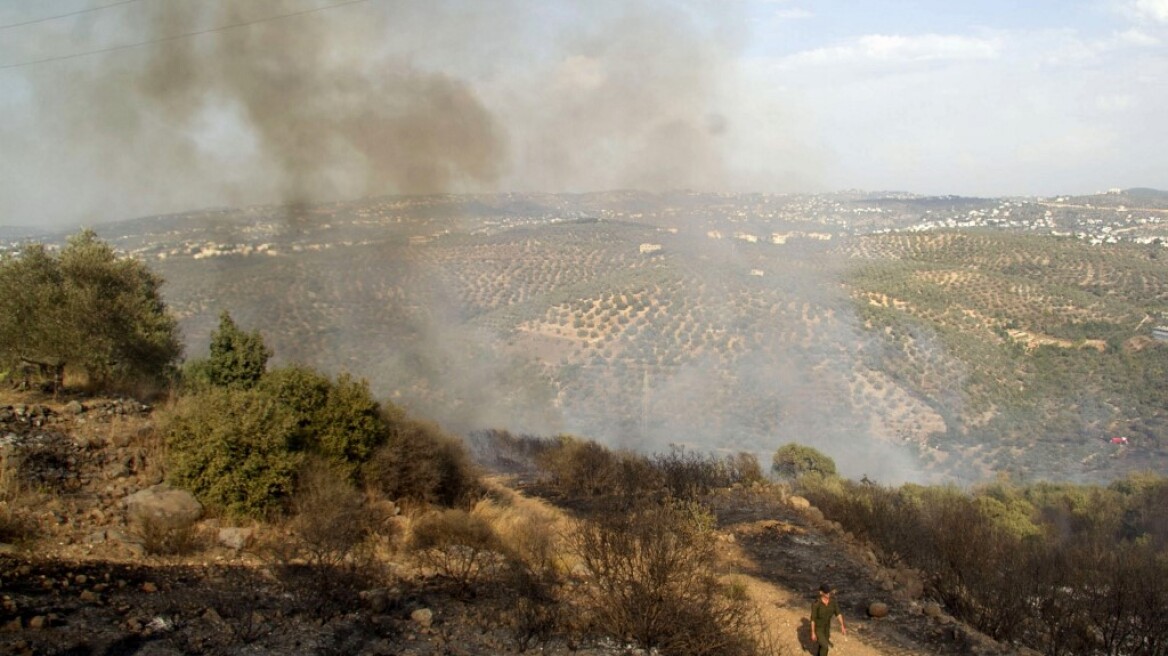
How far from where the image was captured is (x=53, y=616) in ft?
21.5

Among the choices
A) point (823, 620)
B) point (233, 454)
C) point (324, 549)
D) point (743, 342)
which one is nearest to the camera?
A: point (823, 620)

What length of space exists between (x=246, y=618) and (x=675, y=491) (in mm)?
12043

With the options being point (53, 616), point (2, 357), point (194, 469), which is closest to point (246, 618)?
point (53, 616)

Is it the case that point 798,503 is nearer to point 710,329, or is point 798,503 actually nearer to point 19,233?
point 710,329

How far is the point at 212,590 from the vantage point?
8227mm

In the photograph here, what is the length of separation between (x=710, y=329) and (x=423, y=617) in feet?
102

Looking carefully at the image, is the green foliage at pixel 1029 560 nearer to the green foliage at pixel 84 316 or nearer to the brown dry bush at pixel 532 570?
the brown dry bush at pixel 532 570

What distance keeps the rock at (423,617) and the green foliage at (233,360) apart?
9448 millimetres

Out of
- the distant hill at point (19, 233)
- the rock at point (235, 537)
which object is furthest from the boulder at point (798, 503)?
the distant hill at point (19, 233)

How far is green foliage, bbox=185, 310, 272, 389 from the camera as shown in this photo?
16578 mm

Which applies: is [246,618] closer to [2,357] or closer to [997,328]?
[2,357]

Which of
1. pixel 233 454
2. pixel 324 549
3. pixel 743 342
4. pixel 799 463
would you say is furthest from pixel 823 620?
pixel 743 342

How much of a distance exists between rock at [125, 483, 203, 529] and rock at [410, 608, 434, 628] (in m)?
3.49

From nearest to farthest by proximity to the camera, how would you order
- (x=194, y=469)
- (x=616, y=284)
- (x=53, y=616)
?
(x=53, y=616), (x=194, y=469), (x=616, y=284)
